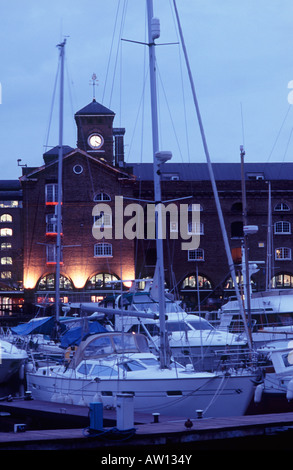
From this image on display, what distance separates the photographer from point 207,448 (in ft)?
45.8

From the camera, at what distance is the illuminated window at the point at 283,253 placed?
2534 inches

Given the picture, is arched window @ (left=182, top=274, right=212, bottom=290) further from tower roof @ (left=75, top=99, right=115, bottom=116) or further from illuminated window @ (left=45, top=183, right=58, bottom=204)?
tower roof @ (left=75, top=99, right=115, bottom=116)

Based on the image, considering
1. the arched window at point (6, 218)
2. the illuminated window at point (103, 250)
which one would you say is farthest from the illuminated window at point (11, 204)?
the illuminated window at point (103, 250)

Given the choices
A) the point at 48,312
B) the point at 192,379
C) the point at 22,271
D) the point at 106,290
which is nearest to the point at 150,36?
the point at 192,379

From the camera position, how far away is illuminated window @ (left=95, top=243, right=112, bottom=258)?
61719mm

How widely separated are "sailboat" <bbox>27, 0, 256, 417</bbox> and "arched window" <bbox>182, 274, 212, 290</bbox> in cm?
4012

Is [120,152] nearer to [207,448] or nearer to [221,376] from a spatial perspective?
[221,376]

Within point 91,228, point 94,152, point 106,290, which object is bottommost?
point 106,290

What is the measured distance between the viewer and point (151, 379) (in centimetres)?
1942

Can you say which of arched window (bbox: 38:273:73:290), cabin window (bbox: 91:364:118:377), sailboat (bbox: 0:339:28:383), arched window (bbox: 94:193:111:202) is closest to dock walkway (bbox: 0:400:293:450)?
cabin window (bbox: 91:364:118:377)

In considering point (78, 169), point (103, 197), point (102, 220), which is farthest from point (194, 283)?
point (78, 169)

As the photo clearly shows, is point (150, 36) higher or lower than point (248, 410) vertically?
higher
